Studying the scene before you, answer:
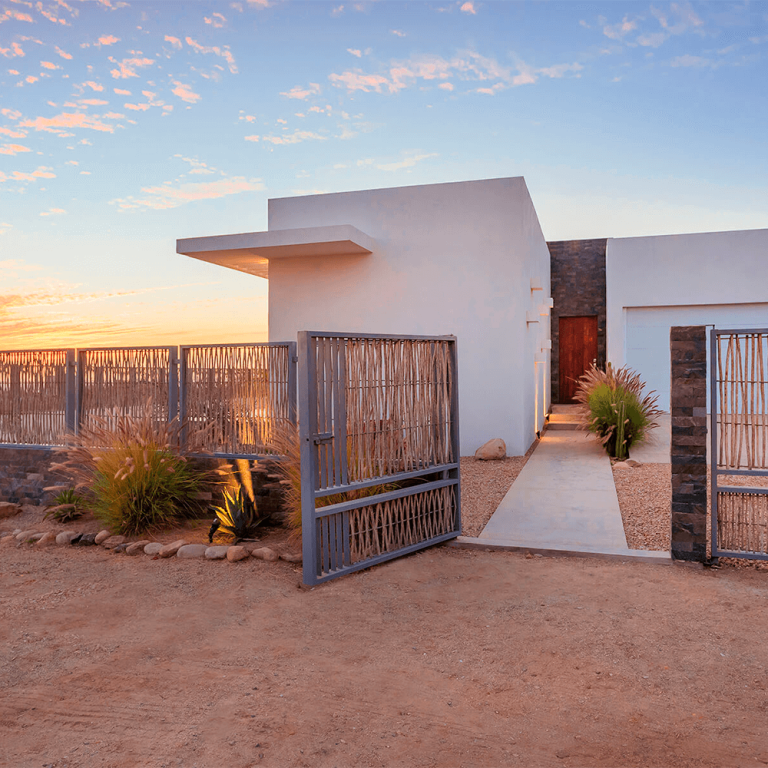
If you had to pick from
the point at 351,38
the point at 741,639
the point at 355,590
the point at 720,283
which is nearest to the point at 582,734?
the point at 741,639

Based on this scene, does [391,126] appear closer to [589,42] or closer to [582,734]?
[589,42]

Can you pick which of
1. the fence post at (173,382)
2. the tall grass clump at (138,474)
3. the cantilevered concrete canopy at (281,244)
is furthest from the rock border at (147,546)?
the cantilevered concrete canopy at (281,244)

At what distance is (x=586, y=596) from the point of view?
12.0 ft

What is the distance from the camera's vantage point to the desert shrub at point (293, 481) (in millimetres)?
4348

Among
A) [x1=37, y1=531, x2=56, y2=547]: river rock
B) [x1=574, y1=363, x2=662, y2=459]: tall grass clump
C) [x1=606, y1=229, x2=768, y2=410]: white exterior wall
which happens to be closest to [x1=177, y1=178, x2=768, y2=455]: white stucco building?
[x1=574, y1=363, x2=662, y2=459]: tall grass clump

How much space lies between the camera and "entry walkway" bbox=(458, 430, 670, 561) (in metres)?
4.61

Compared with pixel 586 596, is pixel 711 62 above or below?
above

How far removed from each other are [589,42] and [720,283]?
7.49 meters

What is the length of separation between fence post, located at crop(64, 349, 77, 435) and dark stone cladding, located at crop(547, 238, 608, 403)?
1161 centimetres

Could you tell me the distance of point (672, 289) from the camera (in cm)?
1302

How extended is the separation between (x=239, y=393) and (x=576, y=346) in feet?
37.8

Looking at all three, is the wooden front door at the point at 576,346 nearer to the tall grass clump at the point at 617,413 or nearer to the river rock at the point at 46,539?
the tall grass clump at the point at 617,413

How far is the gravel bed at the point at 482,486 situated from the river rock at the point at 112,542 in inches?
113

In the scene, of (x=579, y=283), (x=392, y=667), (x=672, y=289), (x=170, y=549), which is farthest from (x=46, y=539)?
(x=579, y=283)
